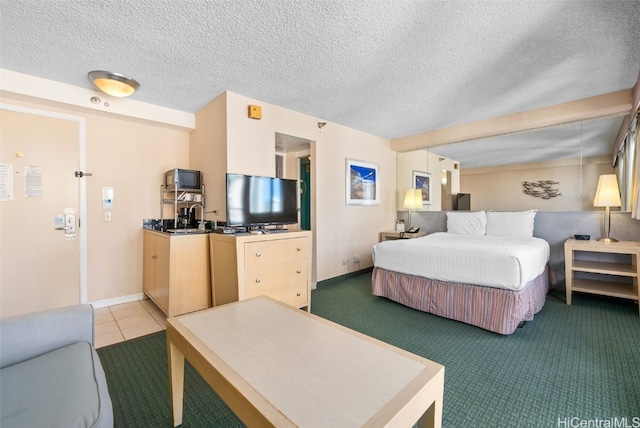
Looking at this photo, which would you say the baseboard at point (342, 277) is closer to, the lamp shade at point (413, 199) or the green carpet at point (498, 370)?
the green carpet at point (498, 370)

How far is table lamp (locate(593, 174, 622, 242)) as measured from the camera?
3143 mm

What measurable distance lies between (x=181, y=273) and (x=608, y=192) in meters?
4.83

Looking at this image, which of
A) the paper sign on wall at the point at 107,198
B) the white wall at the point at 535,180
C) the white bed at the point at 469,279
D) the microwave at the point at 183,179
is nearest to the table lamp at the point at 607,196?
the white wall at the point at 535,180

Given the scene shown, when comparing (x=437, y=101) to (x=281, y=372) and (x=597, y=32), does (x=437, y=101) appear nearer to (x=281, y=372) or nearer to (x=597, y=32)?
(x=597, y=32)

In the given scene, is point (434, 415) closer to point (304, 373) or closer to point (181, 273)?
point (304, 373)

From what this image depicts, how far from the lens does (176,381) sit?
1401 mm

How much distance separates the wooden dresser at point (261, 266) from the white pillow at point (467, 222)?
256cm

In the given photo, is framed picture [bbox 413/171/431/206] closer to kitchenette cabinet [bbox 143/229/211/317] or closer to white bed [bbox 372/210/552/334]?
white bed [bbox 372/210/552/334]

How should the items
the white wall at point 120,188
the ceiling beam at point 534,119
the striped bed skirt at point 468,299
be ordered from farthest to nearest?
1. the white wall at point 120,188
2. the ceiling beam at point 534,119
3. the striped bed skirt at point 468,299

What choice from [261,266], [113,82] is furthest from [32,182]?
[261,266]

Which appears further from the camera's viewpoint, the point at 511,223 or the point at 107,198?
the point at 511,223

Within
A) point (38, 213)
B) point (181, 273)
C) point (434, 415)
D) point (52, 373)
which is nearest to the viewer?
point (434, 415)

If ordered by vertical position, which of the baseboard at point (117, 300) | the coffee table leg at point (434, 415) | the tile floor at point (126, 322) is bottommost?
the tile floor at point (126, 322)

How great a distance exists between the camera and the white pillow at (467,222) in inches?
158
